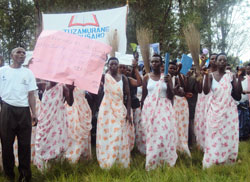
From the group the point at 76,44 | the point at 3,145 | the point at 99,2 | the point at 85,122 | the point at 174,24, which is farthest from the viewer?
the point at 174,24

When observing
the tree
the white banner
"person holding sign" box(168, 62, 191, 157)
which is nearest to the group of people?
"person holding sign" box(168, 62, 191, 157)

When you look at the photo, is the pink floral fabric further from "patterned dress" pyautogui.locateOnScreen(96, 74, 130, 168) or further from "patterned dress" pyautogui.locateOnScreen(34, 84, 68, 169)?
"patterned dress" pyautogui.locateOnScreen(34, 84, 68, 169)

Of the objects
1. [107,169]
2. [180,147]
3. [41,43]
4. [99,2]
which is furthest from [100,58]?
[99,2]

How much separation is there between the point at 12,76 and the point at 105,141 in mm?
1849

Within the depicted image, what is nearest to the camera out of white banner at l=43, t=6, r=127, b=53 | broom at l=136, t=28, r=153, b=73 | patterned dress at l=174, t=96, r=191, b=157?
broom at l=136, t=28, r=153, b=73

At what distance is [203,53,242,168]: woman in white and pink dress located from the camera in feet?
16.5

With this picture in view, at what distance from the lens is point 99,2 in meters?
13.9

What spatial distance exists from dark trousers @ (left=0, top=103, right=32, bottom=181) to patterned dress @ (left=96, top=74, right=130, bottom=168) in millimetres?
1258

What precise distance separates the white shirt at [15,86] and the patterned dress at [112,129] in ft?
4.48

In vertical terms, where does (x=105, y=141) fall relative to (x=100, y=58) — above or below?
below

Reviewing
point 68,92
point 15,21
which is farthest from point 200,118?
point 15,21

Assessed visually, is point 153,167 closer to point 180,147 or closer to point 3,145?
point 180,147

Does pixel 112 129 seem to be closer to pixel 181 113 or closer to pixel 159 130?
pixel 159 130

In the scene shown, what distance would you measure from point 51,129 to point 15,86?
1.11 meters
